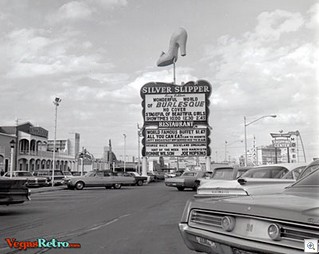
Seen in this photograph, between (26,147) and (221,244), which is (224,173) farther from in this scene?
(26,147)

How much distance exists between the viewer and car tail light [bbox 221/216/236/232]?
340cm

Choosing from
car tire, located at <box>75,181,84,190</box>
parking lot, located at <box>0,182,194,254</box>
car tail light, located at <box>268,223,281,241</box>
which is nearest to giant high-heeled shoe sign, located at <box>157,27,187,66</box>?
car tire, located at <box>75,181,84,190</box>

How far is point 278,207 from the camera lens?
305 cm

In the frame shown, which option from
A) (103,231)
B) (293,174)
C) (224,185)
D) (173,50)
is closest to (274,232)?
(103,231)

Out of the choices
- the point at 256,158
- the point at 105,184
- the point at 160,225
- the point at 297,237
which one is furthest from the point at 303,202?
the point at 256,158

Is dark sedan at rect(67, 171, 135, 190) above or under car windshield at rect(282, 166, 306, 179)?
under

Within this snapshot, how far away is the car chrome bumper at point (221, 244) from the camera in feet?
9.56

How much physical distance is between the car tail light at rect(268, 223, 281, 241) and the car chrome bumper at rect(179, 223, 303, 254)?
72 mm

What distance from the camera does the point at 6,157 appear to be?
47812 millimetres

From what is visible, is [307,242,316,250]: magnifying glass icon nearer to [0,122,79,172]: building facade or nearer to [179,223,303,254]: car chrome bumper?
[179,223,303,254]: car chrome bumper

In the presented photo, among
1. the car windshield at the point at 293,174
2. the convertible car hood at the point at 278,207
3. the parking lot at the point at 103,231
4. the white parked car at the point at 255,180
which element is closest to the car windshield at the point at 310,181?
the convertible car hood at the point at 278,207

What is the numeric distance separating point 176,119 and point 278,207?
2844cm

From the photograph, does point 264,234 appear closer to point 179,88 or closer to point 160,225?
point 160,225

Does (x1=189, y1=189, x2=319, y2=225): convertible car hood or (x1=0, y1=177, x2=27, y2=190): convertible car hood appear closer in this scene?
(x1=189, y1=189, x2=319, y2=225): convertible car hood
